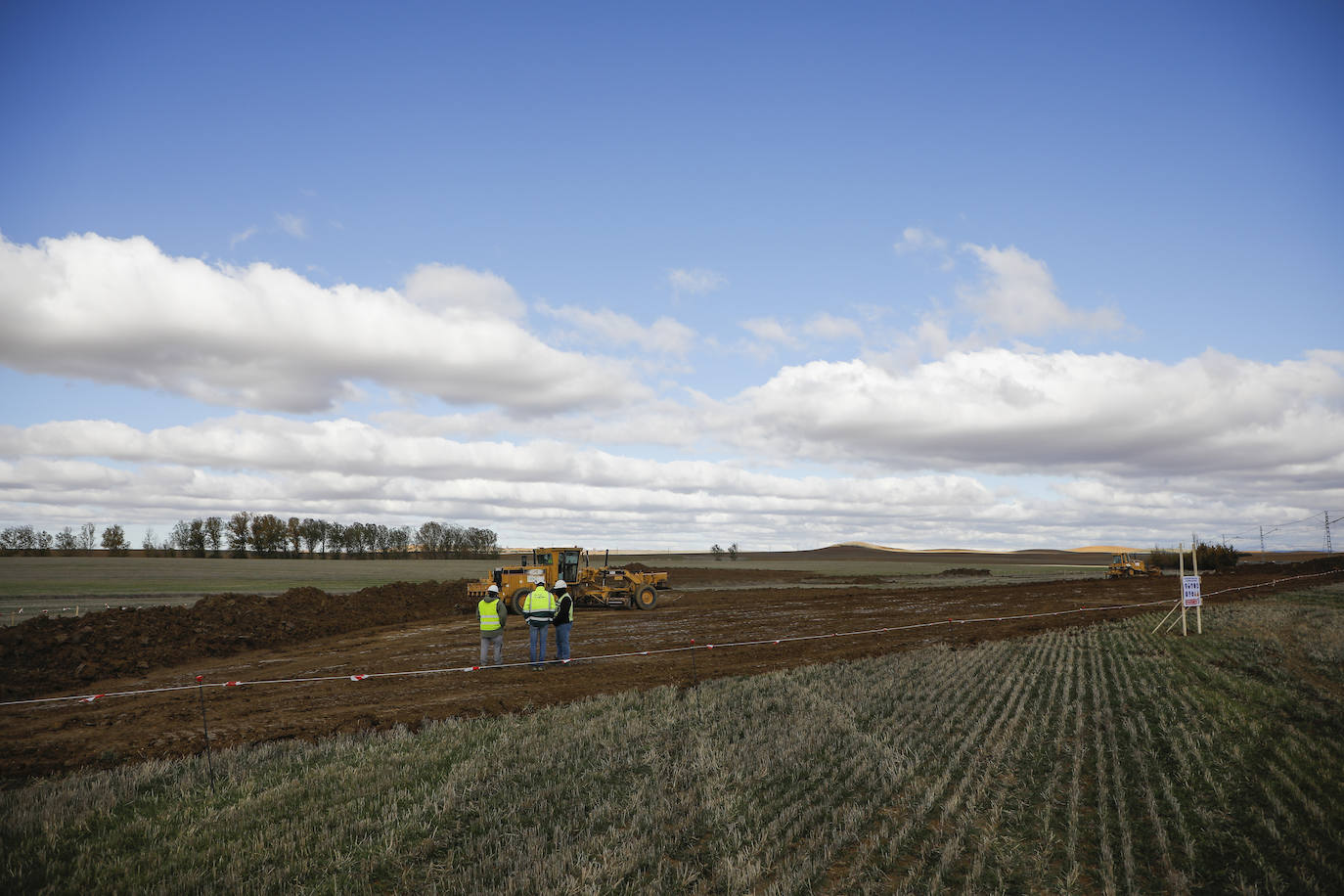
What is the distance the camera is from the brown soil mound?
1817cm

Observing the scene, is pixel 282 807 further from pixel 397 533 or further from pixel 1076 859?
pixel 397 533

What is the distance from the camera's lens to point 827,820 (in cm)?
725

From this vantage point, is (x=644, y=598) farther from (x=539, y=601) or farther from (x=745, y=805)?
(x=745, y=805)

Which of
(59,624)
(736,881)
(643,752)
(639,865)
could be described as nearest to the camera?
(736,881)

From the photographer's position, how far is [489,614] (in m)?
16.2

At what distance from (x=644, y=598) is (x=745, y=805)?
26569mm

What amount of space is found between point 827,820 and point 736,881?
5.52 feet

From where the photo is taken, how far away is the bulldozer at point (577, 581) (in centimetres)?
2889

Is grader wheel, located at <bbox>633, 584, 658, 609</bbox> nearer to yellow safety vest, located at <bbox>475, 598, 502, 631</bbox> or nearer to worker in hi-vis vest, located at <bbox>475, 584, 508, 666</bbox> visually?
worker in hi-vis vest, located at <bbox>475, 584, 508, 666</bbox>

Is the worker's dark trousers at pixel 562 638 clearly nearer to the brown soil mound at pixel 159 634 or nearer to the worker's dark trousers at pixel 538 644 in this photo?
the worker's dark trousers at pixel 538 644

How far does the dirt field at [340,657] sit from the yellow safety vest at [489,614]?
3.68ft

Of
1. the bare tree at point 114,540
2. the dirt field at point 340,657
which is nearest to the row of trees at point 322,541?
the bare tree at point 114,540

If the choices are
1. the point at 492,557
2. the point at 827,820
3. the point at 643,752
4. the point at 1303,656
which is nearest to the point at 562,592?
the point at 643,752

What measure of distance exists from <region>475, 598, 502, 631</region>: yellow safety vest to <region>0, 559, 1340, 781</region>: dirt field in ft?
3.68
